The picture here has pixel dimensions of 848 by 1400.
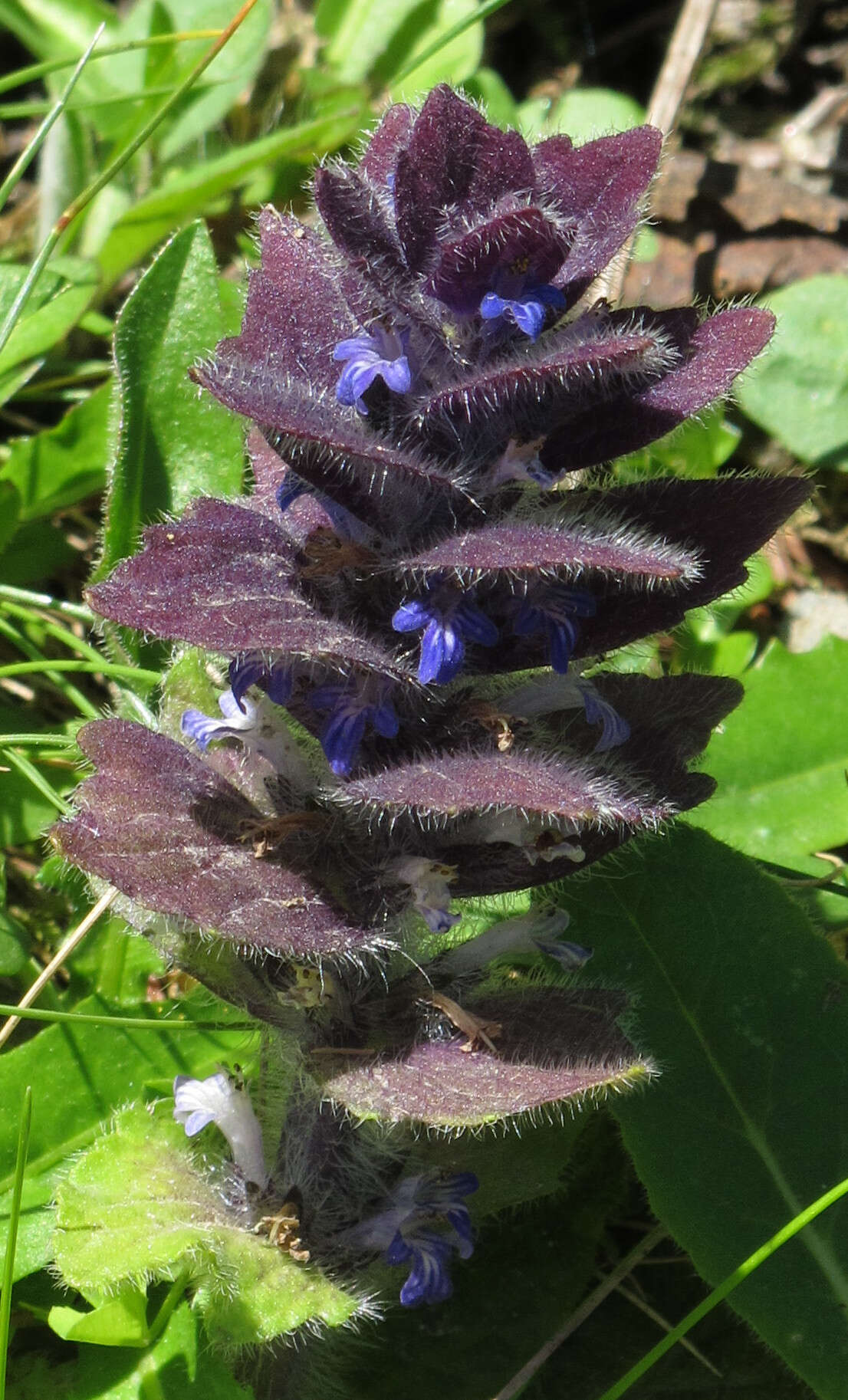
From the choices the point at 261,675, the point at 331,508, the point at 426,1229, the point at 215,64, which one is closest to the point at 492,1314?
the point at 426,1229

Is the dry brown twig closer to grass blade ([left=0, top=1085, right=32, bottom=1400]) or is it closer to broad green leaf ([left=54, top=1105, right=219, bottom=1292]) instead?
broad green leaf ([left=54, top=1105, right=219, bottom=1292])

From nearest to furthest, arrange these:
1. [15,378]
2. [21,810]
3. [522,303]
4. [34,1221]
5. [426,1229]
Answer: [522,303] < [426,1229] < [34,1221] < [21,810] < [15,378]

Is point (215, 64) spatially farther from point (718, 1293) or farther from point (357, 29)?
point (718, 1293)

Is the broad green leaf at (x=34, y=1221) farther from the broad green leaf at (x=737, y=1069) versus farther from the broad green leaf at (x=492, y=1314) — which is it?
the broad green leaf at (x=737, y=1069)

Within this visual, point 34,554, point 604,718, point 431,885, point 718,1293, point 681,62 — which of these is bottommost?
point 718,1293

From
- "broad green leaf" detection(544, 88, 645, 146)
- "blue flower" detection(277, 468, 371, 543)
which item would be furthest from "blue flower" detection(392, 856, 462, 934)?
"broad green leaf" detection(544, 88, 645, 146)

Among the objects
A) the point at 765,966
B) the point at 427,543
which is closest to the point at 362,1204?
the point at 765,966
